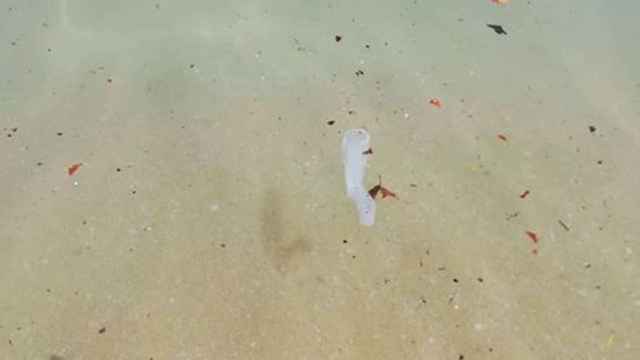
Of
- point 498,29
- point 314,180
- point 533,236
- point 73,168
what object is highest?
point 498,29

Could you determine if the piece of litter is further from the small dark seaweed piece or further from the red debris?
the red debris

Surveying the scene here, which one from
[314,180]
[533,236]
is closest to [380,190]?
[314,180]

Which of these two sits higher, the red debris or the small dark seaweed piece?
the small dark seaweed piece

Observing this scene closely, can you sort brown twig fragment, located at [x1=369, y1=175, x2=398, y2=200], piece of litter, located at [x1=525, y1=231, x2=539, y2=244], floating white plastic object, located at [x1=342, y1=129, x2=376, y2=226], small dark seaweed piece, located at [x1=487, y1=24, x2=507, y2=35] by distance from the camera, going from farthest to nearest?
small dark seaweed piece, located at [x1=487, y1=24, x2=507, y2=35] → brown twig fragment, located at [x1=369, y1=175, x2=398, y2=200] → piece of litter, located at [x1=525, y1=231, x2=539, y2=244] → floating white plastic object, located at [x1=342, y1=129, x2=376, y2=226]

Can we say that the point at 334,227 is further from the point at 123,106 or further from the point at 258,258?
the point at 123,106

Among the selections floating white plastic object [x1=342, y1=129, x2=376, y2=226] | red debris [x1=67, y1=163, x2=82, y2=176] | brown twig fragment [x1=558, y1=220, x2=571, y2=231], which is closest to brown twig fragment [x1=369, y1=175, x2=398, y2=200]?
floating white plastic object [x1=342, y1=129, x2=376, y2=226]

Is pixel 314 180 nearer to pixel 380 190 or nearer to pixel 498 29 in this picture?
pixel 380 190
